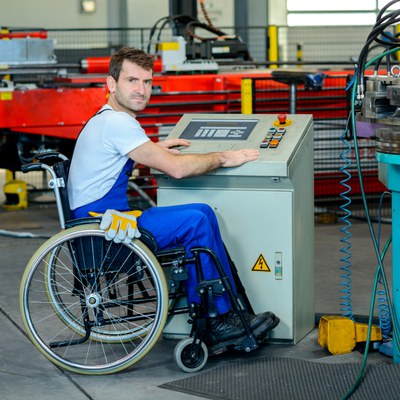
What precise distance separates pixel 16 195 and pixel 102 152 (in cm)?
513

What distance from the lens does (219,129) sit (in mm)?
4688

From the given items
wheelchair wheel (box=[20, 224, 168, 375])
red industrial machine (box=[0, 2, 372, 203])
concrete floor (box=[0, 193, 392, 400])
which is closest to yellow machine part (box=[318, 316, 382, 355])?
concrete floor (box=[0, 193, 392, 400])

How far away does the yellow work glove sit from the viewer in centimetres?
400

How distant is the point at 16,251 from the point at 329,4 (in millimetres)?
13932

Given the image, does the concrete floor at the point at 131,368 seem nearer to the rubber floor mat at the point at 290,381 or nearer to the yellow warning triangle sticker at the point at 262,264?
the rubber floor mat at the point at 290,381

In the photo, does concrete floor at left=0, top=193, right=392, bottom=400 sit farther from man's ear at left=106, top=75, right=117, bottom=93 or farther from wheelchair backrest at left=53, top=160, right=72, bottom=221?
man's ear at left=106, top=75, right=117, bottom=93

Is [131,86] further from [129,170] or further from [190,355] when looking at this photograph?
[190,355]

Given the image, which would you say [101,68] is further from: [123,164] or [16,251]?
[123,164]

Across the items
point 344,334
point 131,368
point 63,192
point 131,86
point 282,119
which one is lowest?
point 131,368

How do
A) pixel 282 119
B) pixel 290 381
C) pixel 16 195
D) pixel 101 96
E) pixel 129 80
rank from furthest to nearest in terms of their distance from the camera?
pixel 16 195, pixel 101 96, pixel 282 119, pixel 129 80, pixel 290 381

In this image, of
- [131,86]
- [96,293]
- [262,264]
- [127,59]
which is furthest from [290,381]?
[127,59]

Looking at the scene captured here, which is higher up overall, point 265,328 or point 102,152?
point 102,152

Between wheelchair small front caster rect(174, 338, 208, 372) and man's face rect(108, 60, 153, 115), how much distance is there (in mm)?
1104

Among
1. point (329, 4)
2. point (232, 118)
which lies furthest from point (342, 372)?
point (329, 4)
